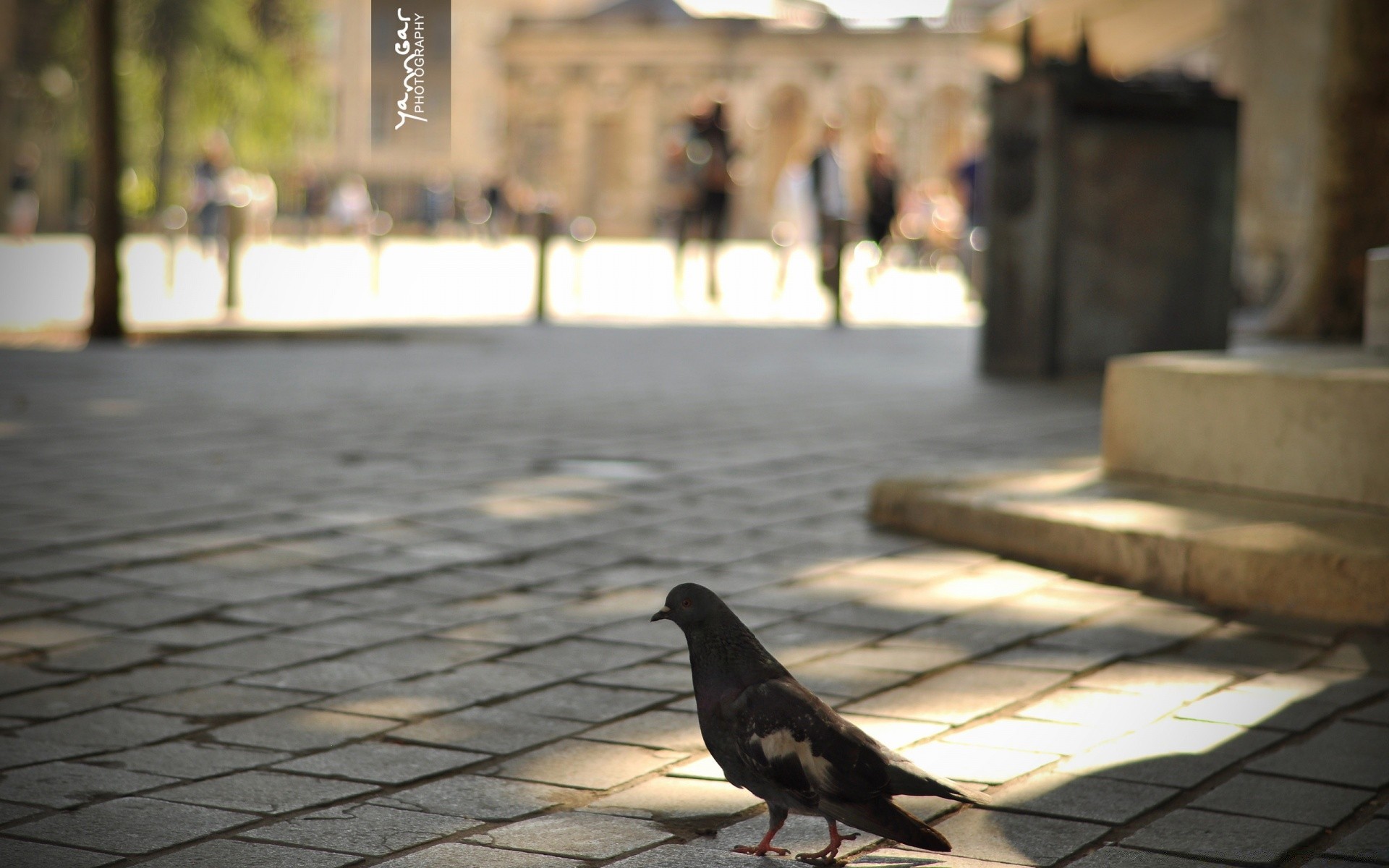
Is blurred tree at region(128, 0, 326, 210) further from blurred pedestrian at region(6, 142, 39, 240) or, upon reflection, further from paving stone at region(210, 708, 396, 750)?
paving stone at region(210, 708, 396, 750)

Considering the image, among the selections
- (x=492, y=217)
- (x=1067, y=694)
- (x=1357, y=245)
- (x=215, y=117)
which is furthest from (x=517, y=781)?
(x=492, y=217)

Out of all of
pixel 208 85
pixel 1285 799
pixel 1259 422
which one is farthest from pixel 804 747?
pixel 208 85

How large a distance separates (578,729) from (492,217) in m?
42.8

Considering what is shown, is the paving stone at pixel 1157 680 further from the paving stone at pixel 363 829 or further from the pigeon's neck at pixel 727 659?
the paving stone at pixel 363 829

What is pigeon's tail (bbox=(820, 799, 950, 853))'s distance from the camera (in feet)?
8.57

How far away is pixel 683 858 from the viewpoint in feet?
9.32

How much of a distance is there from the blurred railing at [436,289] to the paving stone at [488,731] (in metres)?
10.7

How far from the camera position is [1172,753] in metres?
3.47

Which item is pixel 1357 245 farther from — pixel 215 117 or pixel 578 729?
pixel 215 117

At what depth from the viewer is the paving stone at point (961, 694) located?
374cm

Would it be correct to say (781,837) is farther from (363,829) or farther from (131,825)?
(131,825)

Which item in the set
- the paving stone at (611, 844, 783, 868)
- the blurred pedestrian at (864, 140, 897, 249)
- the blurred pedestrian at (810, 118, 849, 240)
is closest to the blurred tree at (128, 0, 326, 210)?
the blurred pedestrian at (864, 140, 897, 249)

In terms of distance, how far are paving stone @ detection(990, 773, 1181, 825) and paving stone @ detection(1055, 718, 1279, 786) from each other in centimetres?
4

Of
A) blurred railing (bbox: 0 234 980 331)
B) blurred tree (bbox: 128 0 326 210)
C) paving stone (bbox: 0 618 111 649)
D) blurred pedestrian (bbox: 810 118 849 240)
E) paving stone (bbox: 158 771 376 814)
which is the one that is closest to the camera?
paving stone (bbox: 158 771 376 814)
